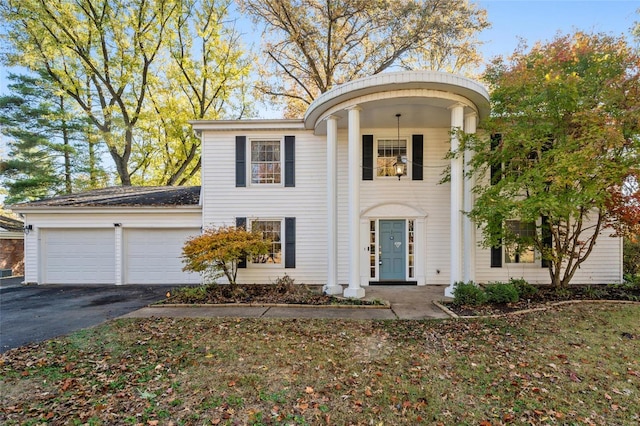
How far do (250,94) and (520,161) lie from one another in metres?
15.7

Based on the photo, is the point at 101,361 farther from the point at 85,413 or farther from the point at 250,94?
the point at 250,94

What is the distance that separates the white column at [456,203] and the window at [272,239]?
4880 millimetres

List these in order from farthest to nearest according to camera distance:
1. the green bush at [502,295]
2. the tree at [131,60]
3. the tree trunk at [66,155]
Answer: the tree trunk at [66,155] → the tree at [131,60] → the green bush at [502,295]

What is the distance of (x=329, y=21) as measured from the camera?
542 inches

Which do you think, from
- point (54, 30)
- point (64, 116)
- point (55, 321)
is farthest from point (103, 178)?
point (55, 321)

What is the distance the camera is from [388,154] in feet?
29.1

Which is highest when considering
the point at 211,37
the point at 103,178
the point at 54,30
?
the point at 211,37

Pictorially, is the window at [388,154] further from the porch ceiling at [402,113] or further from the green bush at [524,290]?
the green bush at [524,290]

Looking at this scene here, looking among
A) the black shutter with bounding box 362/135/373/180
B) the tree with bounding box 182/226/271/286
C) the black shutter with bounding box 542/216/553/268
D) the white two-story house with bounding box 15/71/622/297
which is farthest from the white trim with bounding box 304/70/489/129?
the tree with bounding box 182/226/271/286

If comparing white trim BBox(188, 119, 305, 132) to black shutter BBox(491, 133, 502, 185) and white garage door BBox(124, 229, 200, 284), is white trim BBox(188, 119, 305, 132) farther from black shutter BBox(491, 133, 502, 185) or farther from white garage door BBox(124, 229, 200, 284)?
black shutter BBox(491, 133, 502, 185)

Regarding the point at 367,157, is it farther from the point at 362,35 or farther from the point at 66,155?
the point at 66,155

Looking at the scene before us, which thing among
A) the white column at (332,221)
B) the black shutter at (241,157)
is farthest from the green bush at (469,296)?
the black shutter at (241,157)

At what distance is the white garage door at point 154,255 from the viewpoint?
9375 mm

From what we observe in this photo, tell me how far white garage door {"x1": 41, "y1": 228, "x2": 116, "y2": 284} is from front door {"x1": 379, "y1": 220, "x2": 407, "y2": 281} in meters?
8.76
